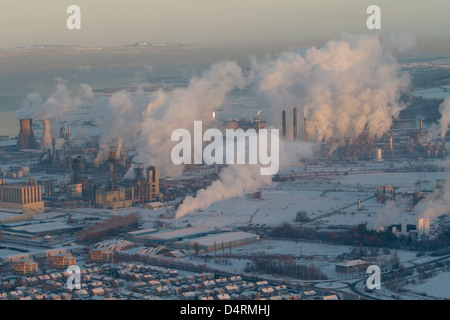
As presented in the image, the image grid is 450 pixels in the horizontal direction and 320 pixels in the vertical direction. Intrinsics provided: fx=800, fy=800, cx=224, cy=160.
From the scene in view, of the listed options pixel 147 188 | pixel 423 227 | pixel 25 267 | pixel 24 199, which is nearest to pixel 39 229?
pixel 24 199

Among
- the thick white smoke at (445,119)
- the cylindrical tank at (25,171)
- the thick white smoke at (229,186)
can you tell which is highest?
the thick white smoke at (445,119)

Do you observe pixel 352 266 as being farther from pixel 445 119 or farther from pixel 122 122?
pixel 445 119

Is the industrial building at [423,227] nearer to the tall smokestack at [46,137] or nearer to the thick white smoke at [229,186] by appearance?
the thick white smoke at [229,186]

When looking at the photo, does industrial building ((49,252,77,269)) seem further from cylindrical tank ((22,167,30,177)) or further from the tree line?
cylindrical tank ((22,167,30,177))

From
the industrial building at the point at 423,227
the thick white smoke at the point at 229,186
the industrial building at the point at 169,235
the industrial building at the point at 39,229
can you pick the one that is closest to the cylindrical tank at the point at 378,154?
the thick white smoke at the point at 229,186
